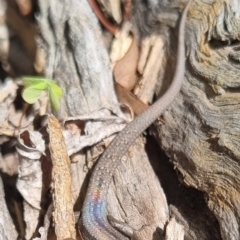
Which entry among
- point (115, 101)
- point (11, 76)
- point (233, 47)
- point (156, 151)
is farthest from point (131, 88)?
point (11, 76)

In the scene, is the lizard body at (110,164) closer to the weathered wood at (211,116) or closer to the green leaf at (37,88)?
the weathered wood at (211,116)

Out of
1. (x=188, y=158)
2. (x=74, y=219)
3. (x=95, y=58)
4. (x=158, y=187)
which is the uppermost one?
(x=95, y=58)

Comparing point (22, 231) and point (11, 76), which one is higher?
point (11, 76)

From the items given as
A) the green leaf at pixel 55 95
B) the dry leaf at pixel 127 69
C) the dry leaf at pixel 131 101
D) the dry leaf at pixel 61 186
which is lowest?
the dry leaf at pixel 61 186

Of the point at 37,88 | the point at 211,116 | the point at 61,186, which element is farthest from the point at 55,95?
the point at 211,116

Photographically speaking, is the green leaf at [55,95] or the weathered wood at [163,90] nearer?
the weathered wood at [163,90]

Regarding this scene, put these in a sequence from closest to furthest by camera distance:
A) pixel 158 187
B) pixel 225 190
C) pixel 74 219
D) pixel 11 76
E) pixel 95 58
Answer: pixel 225 190 < pixel 74 219 < pixel 158 187 < pixel 95 58 < pixel 11 76

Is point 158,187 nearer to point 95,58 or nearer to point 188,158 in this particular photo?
point 188,158

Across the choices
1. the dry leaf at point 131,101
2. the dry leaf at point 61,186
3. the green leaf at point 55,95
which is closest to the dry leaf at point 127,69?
the dry leaf at point 131,101

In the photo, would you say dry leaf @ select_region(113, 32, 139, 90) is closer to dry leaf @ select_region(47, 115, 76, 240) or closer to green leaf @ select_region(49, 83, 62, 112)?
green leaf @ select_region(49, 83, 62, 112)
